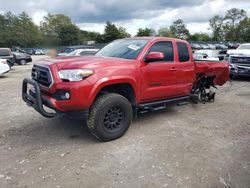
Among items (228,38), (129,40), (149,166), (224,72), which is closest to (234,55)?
(224,72)

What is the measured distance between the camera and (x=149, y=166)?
374 cm

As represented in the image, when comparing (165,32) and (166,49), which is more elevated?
(165,32)

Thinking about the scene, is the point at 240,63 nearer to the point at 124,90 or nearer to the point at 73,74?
the point at 124,90

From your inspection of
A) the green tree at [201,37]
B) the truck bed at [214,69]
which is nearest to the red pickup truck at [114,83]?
the truck bed at [214,69]

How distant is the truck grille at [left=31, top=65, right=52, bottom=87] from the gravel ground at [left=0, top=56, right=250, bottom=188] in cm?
110

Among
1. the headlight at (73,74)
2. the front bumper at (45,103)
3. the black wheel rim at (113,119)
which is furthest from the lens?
the black wheel rim at (113,119)

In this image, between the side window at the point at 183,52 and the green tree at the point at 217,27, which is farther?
the green tree at the point at 217,27

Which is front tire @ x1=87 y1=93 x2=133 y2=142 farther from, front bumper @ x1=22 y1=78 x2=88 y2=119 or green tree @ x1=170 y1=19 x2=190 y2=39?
green tree @ x1=170 y1=19 x2=190 y2=39

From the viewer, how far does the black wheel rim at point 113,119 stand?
14.9ft

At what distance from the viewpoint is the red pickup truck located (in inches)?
162

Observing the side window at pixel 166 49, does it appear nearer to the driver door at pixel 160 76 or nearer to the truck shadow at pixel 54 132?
the driver door at pixel 160 76

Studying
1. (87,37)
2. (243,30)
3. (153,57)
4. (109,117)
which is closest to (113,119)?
(109,117)

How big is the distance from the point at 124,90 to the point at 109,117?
0.66 meters

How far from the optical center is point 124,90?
4938 mm
